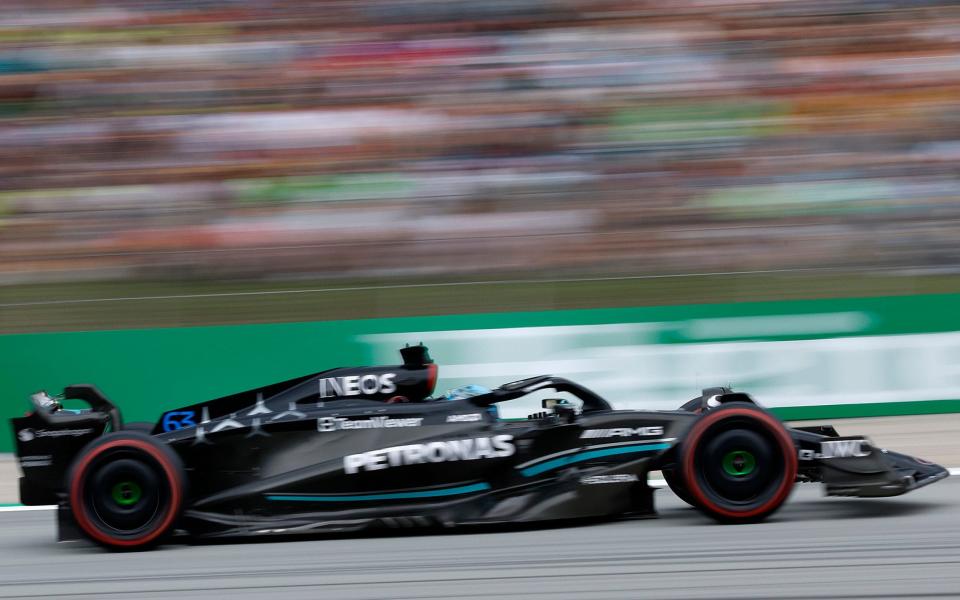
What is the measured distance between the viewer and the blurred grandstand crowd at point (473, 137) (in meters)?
11.0

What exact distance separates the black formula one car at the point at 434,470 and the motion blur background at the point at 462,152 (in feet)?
12.3

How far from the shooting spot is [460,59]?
42.2 feet

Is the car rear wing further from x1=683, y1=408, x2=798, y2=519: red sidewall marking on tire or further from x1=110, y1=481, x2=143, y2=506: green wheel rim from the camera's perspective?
x1=683, y1=408, x2=798, y2=519: red sidewall marking on tire

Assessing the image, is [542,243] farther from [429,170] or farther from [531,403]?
[531,403]

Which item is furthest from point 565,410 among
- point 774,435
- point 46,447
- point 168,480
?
point 46,447

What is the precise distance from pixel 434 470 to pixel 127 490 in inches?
54.5

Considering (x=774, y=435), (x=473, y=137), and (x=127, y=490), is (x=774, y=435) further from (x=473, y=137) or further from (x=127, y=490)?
(x=473, y=137)

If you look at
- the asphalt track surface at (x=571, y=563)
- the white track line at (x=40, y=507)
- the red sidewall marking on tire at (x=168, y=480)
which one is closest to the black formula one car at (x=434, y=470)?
the red sidewall marking on tire at (x=168, y=480)

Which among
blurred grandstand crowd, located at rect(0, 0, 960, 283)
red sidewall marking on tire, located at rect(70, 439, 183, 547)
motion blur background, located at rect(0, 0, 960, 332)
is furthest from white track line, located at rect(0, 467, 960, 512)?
blurred grandstand crowd, located at rect(0, 0, 960, 283)

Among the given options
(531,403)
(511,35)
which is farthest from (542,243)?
(511,35)

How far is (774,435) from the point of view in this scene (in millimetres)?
5250

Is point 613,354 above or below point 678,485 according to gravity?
above

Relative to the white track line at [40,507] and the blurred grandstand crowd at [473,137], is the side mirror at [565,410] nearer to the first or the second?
the white track line at [40,507]

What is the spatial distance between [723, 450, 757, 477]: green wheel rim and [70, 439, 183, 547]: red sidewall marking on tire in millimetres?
2437
